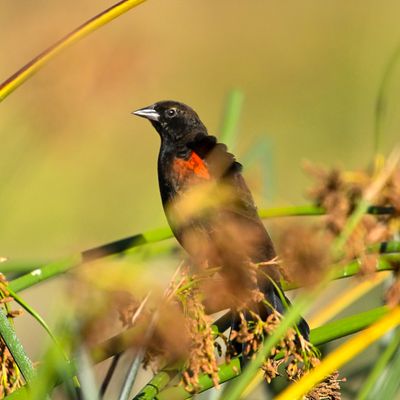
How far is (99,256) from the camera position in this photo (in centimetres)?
199

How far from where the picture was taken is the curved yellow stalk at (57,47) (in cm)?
145

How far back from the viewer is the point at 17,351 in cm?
132

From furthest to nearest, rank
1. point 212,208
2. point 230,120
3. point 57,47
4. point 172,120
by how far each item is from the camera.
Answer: point 172,120 < point 230,120 < point 212,208 < point 57,47

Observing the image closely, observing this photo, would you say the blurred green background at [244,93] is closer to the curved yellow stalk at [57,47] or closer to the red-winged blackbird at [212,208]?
the red-winged blackbird at [212,208]

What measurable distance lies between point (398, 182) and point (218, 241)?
0.54 m

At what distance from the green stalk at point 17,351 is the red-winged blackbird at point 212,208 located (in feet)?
0.90

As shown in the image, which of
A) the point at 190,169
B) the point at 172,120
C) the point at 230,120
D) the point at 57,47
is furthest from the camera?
the point at 172,120

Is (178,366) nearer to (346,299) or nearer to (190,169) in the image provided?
(346,299)

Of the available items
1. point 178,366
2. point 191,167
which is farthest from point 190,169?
point 178,366

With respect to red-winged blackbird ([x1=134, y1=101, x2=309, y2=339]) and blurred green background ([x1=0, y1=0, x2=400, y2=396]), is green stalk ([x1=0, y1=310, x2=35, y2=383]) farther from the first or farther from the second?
blurred green background ([x1=0, y1=0, x2=400, y2=396])

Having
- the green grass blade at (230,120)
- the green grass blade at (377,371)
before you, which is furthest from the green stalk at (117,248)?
the green grass blade at (377,371)

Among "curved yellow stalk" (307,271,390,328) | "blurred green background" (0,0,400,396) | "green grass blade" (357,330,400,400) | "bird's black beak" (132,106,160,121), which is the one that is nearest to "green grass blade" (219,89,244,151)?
"curved yellow stalk" (307,271,390,328)

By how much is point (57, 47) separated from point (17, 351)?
1.44 ft

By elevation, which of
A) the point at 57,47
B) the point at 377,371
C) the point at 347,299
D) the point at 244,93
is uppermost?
the point at 57,47
